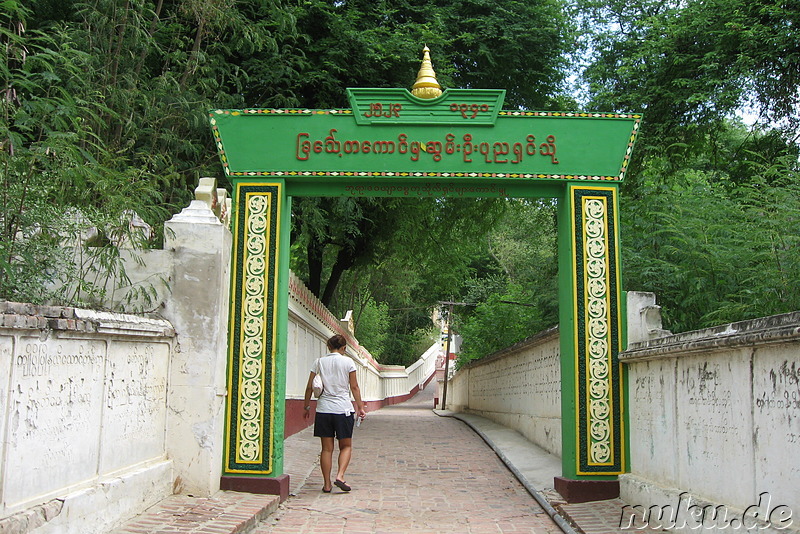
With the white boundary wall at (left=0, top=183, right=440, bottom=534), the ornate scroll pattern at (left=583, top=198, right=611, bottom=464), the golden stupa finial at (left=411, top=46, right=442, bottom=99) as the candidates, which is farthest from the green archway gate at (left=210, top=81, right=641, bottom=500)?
the white boundary wall at (left=0, top=183, right=440, bottom=534)

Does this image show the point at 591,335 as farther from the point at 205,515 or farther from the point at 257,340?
the point at 205,515

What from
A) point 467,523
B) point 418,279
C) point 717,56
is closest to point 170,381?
point 467,523

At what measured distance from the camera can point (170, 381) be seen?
6.79 m

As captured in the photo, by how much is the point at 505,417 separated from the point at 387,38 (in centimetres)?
784

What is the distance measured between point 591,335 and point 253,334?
10.9ft

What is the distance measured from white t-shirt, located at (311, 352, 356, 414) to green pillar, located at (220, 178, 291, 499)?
0.50 m

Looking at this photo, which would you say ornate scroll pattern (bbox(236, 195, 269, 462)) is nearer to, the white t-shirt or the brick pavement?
the brick pavement

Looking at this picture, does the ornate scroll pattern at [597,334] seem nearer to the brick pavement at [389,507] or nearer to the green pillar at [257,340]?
the brick pavement at [389,507]

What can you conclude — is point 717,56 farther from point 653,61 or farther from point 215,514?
point 215,514

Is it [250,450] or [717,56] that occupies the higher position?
[717,56]

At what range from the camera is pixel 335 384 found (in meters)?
7.87

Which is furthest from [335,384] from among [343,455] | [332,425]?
[343,455]

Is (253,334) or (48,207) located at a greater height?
(48,207)

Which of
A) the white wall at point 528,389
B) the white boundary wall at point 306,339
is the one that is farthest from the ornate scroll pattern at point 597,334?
the white boundary wall at point 306,339
